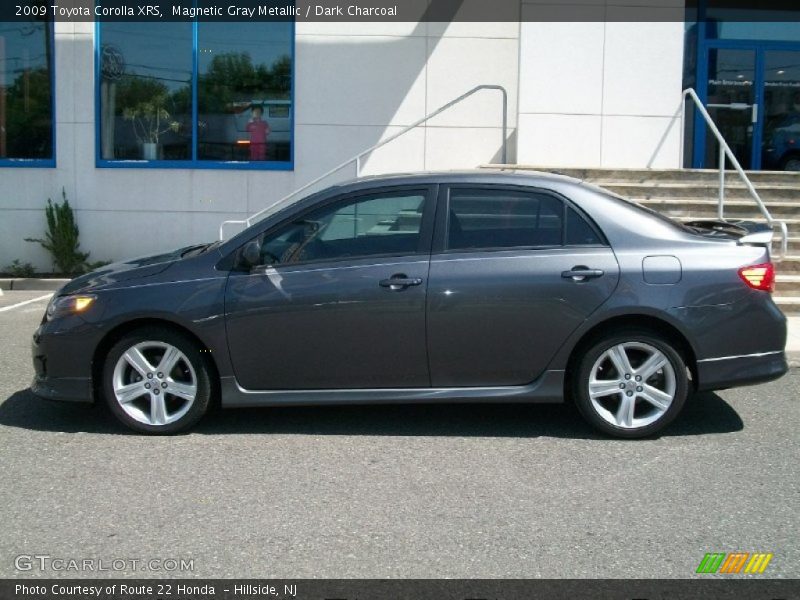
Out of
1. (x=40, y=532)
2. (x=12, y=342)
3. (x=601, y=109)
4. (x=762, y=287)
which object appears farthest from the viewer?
(x=601, y=109)

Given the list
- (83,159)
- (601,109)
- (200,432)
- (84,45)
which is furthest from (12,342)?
(601,109)

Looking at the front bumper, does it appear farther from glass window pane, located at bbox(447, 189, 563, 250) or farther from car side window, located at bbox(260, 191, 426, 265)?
glass window pane, located at bbox(447, 189, 563, 250)

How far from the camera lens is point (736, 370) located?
5965 mm

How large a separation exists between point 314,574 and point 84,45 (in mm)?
11097

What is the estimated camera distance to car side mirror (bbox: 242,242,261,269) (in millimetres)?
5953

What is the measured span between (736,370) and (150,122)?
9923 mm

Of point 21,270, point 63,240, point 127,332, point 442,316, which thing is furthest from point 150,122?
point 442,316

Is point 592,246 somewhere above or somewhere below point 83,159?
below

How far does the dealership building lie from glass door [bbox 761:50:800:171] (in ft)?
7.28

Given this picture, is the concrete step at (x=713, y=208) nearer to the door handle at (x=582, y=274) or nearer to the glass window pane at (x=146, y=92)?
the door handle at (x=582, y=274)

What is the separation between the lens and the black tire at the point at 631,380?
5934 mm

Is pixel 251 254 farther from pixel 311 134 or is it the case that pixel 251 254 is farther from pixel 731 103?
pixel 731 103

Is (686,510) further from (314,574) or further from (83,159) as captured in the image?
(83,159)

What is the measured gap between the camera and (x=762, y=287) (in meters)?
5.97
